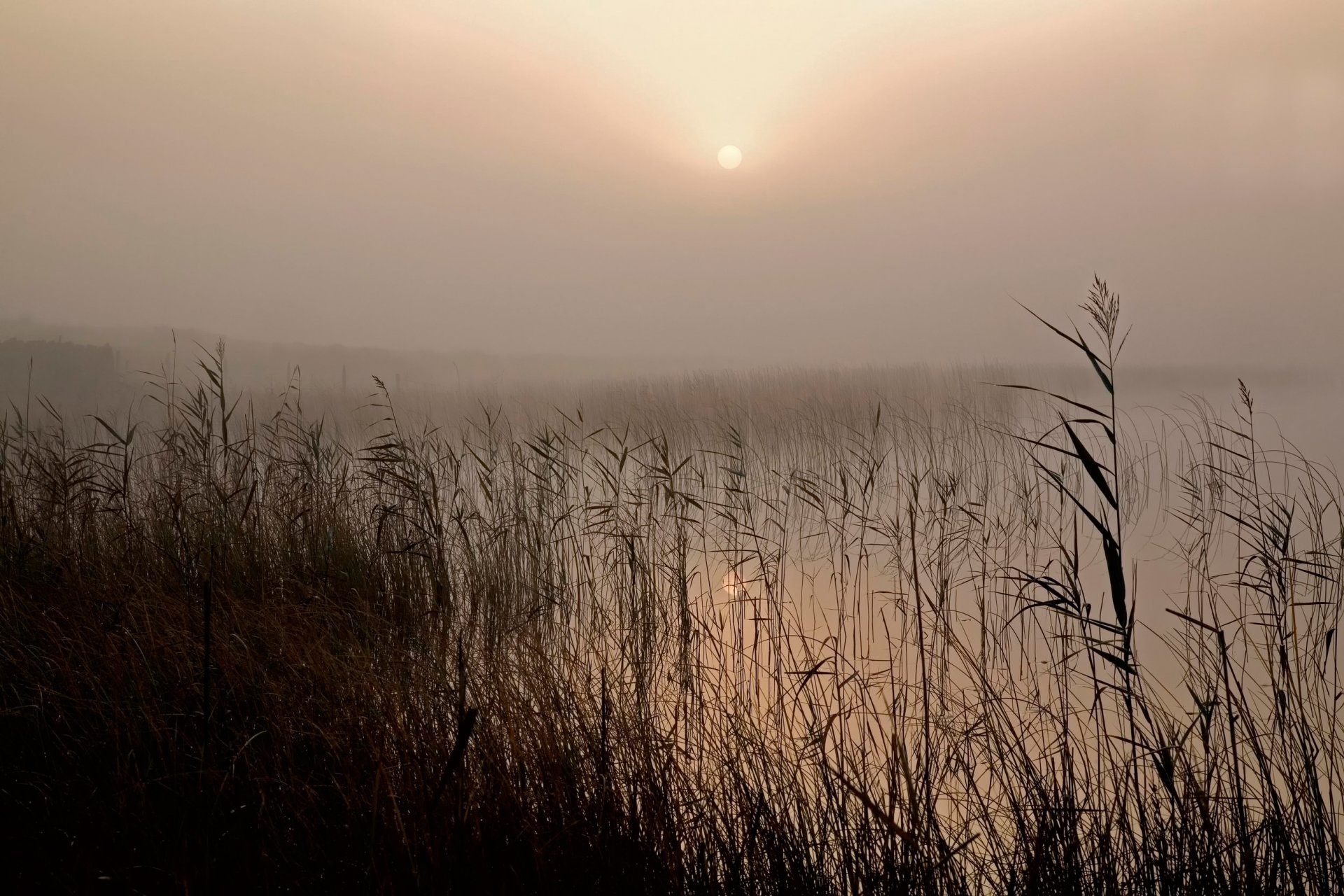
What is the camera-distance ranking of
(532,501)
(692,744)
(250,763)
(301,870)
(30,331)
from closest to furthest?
1. (301,870)
2. (250,763)
3. (692,744)
4. (532,501)
5. (30,331)

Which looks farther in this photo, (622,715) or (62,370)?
(62,370)

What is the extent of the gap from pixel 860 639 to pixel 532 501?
2222mm

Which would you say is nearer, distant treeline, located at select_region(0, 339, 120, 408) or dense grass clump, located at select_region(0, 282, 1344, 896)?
dense grass clump, located at select_region(0, 282, 1344, 896)

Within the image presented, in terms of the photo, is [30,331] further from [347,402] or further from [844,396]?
[844,396]

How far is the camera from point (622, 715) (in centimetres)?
198

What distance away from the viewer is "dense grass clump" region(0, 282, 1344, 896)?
5.09 ft

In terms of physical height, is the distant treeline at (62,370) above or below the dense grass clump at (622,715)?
above

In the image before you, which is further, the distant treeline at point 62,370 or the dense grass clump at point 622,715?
the distant treeline at point 62,370

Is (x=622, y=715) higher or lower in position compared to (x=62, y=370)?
lower

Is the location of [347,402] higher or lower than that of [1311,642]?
higher

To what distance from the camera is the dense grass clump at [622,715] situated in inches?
61.1

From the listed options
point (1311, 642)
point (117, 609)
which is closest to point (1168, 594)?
point (1311, 642)

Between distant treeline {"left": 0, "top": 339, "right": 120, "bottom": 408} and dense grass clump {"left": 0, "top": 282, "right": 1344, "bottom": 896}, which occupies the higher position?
distant treeline {"left": 0, "top": 339, "right": 120, "bottom": 408}

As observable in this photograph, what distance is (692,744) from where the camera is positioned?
2.08 m
